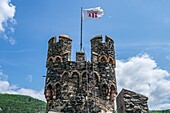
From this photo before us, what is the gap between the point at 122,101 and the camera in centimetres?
680

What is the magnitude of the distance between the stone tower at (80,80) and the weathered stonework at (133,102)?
2.88 metres

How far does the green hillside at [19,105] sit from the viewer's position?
105375mm

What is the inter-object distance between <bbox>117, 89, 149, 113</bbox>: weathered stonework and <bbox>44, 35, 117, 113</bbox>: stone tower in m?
2.88

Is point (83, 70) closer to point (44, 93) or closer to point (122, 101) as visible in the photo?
point (44, 93)

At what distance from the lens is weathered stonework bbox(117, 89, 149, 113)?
650 cm

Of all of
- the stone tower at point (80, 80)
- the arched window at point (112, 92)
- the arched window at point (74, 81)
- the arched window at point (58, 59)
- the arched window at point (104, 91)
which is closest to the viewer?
the stone tower at point (80, 80)

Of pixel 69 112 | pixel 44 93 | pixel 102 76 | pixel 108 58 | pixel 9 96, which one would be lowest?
pixel 69 112

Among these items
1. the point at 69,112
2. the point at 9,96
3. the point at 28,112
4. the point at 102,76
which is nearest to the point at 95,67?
the point at 102,76

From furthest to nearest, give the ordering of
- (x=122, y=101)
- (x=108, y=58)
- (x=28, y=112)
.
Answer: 1. (x=28, y=112)
2. (x=108, y=58)
3. (x=122, y=101)

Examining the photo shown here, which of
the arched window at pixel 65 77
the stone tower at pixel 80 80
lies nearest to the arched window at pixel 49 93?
the stone tower at pixel 80 80

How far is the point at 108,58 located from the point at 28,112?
10050 centimetres

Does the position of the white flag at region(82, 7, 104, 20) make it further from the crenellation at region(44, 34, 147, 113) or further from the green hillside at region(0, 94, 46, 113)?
the green hillside at region(0, 94, 46, 113)

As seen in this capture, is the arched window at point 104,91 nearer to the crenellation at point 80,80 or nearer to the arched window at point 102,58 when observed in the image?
the crenellation at point 80,80

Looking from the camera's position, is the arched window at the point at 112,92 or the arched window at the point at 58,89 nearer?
the arched window at the point at 58,89
